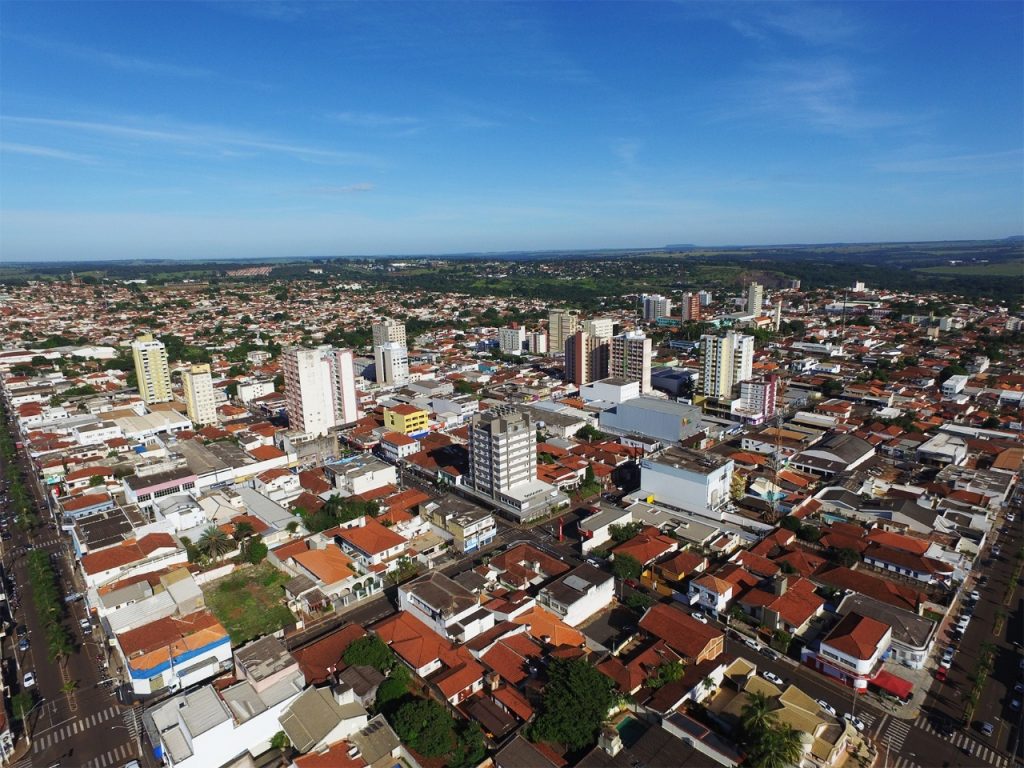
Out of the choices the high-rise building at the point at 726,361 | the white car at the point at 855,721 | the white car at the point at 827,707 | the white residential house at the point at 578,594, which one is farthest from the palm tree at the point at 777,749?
the high-rise building at the point at 726,361

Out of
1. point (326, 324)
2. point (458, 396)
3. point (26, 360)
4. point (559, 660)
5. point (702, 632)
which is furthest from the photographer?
point (326, 324)

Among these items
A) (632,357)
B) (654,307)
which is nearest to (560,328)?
(632,357)

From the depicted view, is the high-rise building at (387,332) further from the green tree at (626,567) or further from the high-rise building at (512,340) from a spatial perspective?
the green tree at (626,567)

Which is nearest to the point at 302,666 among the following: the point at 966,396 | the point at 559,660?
the point at 559,660

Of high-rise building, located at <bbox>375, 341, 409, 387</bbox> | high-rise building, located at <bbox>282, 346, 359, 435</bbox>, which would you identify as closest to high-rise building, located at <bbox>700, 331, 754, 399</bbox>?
high-rise building, located at <bbox>375, 341, 409, 387</bbox>

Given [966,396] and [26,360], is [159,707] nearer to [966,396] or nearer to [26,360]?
[966,396]
